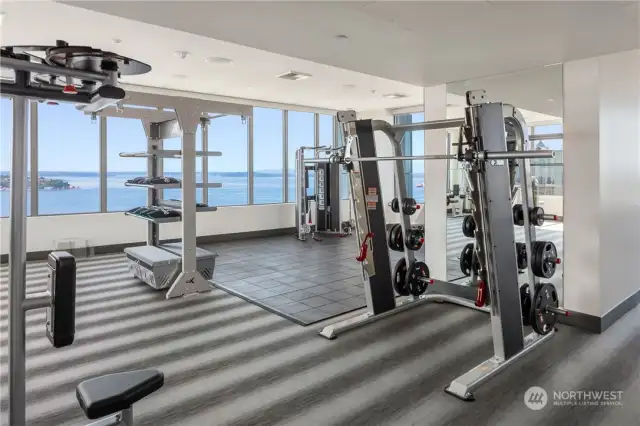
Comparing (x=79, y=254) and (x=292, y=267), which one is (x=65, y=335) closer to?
(x=292, y=267)

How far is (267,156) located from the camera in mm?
9750

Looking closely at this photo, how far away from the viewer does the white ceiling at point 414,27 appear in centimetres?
262

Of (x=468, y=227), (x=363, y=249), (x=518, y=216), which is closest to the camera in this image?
(x=518, y=216)

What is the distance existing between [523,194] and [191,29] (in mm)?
2809

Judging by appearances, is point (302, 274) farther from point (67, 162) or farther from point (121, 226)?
point (67, 162)

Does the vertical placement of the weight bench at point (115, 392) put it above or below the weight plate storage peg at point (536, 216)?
below

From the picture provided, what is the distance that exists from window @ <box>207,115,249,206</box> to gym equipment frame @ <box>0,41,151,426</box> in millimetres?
7481

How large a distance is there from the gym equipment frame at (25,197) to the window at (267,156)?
7949mm

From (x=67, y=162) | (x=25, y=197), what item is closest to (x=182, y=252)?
(x=25, y=197)

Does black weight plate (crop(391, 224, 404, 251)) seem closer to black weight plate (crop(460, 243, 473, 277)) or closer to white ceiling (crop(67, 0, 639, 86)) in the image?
black weight plate (crop(460, 243, 473, 277))

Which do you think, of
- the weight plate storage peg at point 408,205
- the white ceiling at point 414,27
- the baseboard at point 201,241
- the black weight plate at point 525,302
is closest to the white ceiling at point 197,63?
the white ceiling at point 414,27

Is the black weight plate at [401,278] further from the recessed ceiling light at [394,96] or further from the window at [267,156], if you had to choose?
the window at [267,156]

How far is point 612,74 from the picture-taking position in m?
3.80

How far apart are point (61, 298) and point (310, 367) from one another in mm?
2064
